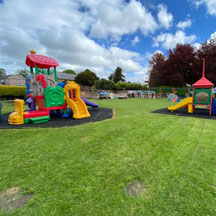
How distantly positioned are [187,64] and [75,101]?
26.6m

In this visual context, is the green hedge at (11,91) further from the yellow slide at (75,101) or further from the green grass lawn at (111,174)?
Result: the green grass lawn at (111,174)

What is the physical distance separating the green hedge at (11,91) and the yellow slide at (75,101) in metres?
15.3

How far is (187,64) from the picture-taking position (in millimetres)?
25375

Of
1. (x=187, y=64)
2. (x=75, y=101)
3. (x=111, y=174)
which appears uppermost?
(x=187, y=64)

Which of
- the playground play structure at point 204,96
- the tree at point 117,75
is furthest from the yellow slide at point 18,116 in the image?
the tree at point 117,75

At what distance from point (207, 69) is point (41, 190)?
31.0 metres

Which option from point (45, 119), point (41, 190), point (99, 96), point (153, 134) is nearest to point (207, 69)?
point (99, 96)

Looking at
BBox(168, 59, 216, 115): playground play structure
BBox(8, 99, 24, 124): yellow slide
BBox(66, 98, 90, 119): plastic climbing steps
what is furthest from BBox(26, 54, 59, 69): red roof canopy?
BBox(168, 59, 216, 115): playground play structure

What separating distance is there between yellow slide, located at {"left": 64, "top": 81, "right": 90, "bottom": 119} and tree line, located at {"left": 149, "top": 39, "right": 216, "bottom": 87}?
24.1 meters

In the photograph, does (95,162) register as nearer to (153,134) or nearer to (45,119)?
(153,134)

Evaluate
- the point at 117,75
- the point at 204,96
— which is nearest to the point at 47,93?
the point at 204,96

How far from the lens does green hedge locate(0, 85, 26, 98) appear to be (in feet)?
57.8

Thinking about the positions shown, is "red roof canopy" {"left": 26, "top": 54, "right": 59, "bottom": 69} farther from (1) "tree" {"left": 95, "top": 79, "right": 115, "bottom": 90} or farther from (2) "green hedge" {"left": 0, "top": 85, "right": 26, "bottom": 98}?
(1) "tree" {"left": 95, "top": 79, "right": 115, "bottom": 90}

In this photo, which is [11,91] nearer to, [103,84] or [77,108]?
[77,108]
